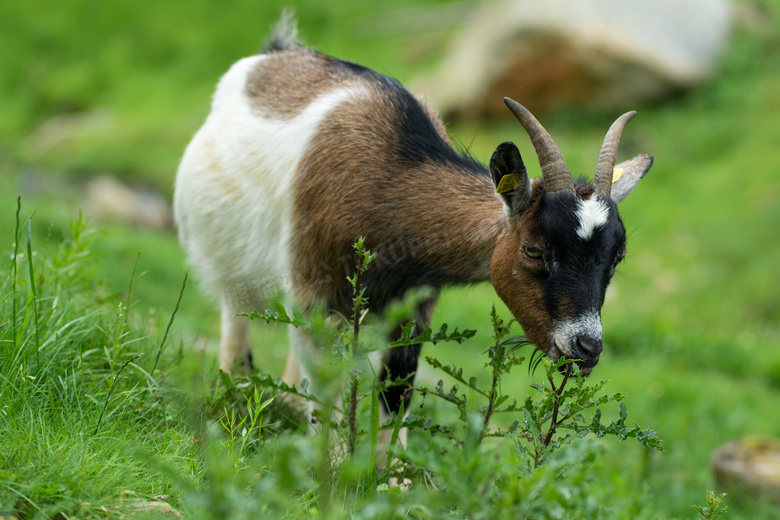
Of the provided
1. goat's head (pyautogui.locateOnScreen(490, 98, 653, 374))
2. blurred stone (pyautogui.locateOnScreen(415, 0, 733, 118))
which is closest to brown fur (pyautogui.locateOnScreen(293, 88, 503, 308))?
goat's head (pyautogui.locateOnScreen(490, 98, 653, 374))

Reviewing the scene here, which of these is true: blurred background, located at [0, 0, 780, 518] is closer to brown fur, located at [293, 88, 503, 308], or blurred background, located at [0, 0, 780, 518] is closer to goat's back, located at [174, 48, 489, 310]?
goat's back, located at [174, 48, 489, 310]

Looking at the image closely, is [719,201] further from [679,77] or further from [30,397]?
[30,397]

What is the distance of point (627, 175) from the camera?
369cm

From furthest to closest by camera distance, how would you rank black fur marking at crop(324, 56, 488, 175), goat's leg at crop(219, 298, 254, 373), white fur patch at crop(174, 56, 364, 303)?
goat's leg at crop(219, 298, 254, 373) → white fur patch at crop(174, 56, 364, 303) → black fur marking at crop(324, 56, 488, 175)

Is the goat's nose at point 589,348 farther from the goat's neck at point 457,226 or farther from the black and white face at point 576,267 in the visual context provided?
the goat's neck at point 457,226

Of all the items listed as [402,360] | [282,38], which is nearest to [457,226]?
[402,360]

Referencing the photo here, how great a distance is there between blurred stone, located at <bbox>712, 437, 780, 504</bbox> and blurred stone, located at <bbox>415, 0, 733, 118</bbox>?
7202mm

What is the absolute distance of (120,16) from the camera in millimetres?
18312

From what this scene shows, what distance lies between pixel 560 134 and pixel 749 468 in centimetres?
755

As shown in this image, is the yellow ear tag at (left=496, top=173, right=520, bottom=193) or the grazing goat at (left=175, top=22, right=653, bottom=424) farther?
the yellow ear tag at (left=496, top=173, right=520, bottom=193)

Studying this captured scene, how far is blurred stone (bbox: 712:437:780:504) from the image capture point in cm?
517

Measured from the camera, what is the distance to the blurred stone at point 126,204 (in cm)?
1197

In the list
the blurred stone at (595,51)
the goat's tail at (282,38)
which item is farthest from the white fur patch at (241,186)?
the blurred stone at (595,51)

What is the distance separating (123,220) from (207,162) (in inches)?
321
